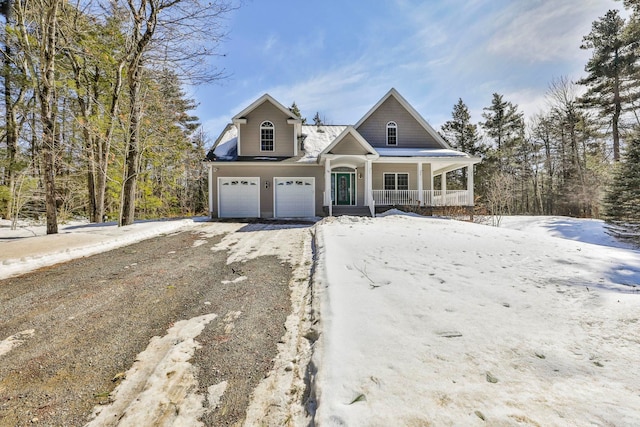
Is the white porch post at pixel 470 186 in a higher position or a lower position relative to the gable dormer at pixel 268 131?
lower

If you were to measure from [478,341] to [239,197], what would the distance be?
12.7 metres

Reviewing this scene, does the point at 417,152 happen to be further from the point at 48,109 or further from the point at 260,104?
the point at 48,109

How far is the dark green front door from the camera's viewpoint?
48.6 feet

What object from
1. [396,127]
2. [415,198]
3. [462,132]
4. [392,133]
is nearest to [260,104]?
[392,133]

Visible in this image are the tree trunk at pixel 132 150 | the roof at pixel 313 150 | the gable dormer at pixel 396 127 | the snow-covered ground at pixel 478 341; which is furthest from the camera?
the gable dormer at pixel 396 127

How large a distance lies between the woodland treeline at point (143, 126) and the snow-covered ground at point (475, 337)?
21.9ft

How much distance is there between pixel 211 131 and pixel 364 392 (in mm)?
28106

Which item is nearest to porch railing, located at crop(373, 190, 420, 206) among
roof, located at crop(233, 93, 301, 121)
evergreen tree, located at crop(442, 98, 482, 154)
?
roof, located at crop(233, 93, 301, 121)

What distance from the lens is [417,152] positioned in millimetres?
14281

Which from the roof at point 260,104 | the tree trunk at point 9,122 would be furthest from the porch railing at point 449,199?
the tree trunk at point 9,122

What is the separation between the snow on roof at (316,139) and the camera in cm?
1438

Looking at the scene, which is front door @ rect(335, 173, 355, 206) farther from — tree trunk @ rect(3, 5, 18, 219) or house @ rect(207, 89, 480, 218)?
tree trunk @ rect(3, 5, 18, 219)

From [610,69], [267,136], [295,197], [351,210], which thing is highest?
[610,69]

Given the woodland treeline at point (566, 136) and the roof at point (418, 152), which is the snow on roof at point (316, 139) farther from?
the woodland treeline at point (566, 136)
